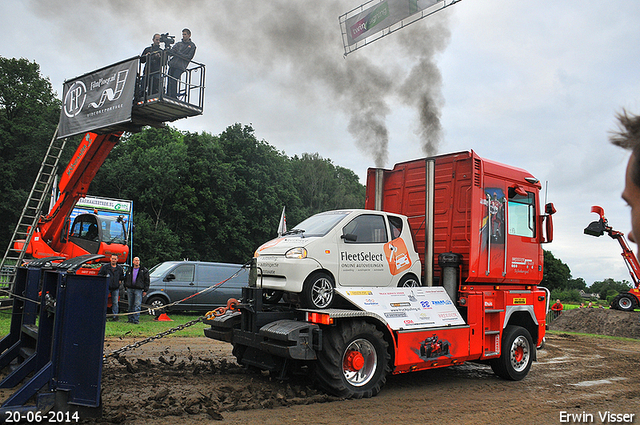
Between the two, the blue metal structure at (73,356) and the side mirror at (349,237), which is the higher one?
the side mirror at (349,237)

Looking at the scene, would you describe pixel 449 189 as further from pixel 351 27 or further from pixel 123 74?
pixel 351 27

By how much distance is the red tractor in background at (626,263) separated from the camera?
1925 centimetres

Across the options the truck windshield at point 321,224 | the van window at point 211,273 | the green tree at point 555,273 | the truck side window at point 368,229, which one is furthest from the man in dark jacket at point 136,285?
the green tree at point 555,273

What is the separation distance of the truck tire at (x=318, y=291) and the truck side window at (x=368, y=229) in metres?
0.81

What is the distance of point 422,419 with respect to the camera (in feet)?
19.0

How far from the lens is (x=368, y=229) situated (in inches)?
311

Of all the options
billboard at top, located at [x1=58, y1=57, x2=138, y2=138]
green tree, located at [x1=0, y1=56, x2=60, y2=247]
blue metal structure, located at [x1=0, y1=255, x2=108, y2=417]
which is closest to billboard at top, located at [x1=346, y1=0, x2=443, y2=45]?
billboard at top, located at [x1=58, y1=57, x2=138, y2=138]

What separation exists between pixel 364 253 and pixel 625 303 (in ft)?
67.4

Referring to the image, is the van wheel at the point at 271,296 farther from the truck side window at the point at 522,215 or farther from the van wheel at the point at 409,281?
the truck side window at the point at 522,215

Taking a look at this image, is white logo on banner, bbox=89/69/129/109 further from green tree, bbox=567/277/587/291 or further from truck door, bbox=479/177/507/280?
green tree, bbox=567/277/587/291

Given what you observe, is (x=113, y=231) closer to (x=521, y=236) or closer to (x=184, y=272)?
(x=184, y=272)

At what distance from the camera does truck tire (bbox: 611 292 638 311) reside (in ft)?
74.3

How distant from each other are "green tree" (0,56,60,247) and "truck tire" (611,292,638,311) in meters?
37.8

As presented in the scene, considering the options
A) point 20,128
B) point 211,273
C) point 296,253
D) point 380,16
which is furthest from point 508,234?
point 20,128
